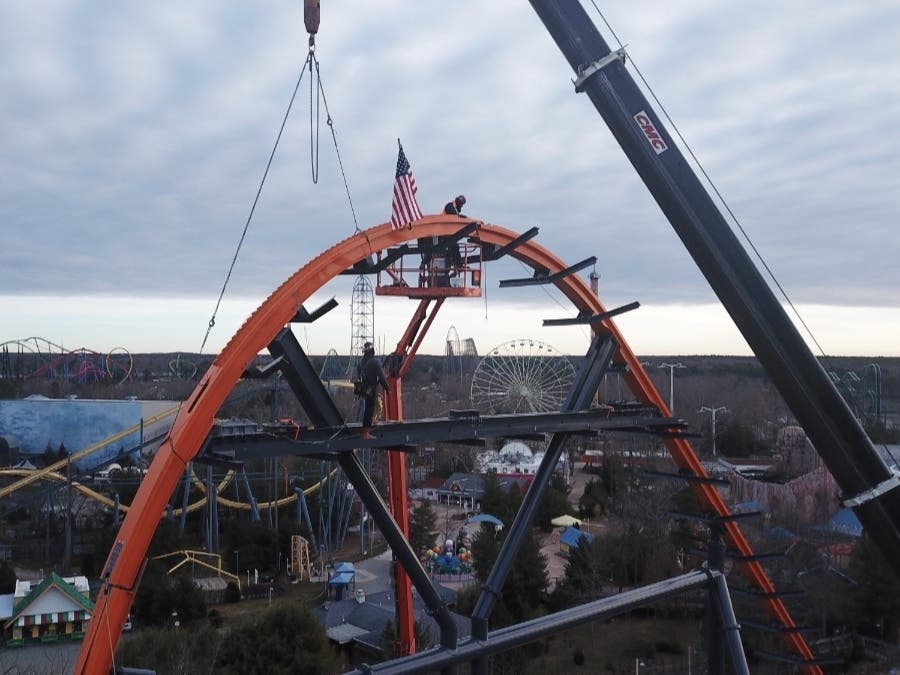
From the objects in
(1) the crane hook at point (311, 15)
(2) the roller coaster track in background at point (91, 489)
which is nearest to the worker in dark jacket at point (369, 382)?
(1) the crane hook at point (311, 15)

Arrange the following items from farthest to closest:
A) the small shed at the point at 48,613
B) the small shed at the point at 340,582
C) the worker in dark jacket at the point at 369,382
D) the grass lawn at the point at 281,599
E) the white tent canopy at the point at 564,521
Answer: the white tent canopy at the point at 564,521 < the small shed at the point at 340,582 < the grass lawn at the point at 281,599 < the small shed at the point at 48,613 < the worker in dark jacket at the point at 369,382

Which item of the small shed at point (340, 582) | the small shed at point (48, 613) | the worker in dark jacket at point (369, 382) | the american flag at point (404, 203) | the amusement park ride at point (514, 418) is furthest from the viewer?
the small shed at point (340, 582)

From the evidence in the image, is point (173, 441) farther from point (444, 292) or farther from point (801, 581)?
point (801, 581)

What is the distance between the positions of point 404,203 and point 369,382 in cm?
233

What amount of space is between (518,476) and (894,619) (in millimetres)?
24435

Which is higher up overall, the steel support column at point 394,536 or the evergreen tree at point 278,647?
the steel support column at point 394,536

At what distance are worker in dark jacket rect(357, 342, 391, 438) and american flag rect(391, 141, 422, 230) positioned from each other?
1.71 m

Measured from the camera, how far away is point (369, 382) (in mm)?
7414

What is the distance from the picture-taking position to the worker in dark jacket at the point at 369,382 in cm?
738

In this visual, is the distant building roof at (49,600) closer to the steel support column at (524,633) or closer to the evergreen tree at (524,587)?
the evergreen tree at (524,587)

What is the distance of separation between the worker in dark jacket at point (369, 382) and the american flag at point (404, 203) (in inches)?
67.3

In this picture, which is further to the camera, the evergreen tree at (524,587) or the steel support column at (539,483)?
the evergreen tree at (524,587)

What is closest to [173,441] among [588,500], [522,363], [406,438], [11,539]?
[406,438]

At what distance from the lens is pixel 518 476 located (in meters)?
42.4
